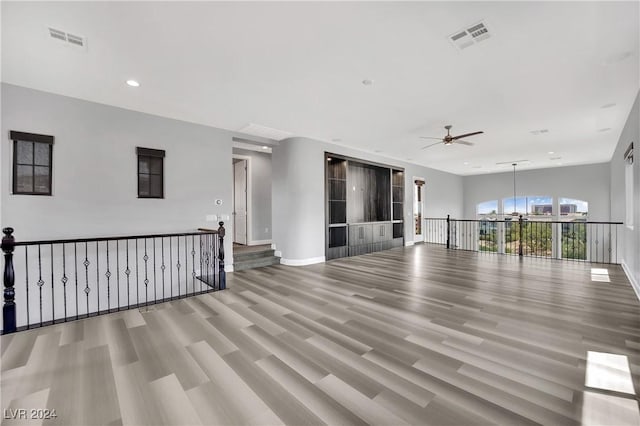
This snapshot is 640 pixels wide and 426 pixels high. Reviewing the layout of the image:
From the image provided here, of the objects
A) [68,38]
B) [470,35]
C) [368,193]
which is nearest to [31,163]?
[68,38]

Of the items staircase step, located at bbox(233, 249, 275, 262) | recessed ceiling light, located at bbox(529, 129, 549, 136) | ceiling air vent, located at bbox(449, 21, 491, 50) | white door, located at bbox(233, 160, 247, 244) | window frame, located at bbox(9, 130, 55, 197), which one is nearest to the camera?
ceiling air vent, located at bbox(449, 21, 491, 50)

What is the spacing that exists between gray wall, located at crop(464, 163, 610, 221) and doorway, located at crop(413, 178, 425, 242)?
4.42 metres

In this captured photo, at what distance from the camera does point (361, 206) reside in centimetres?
840

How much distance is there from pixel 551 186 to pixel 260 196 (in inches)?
467

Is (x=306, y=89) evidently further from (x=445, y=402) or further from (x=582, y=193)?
(x=582, y=193)

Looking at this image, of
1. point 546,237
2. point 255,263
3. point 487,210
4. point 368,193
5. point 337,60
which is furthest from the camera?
point 487,210

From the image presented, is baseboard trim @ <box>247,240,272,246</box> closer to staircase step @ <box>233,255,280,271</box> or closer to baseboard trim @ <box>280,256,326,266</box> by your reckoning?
staircase step @ <box>233,255,280,271</box>

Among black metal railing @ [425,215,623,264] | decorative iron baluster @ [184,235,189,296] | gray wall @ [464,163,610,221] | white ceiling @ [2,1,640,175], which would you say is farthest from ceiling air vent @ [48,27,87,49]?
gray wall @ [464,163,610,221]

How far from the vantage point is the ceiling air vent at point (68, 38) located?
104 inches

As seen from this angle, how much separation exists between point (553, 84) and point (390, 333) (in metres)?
4.02

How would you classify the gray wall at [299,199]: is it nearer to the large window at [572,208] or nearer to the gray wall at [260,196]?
the gray wall at [260,196]

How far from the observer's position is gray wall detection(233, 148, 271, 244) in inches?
315

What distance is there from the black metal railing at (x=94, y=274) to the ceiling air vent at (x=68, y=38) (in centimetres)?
212

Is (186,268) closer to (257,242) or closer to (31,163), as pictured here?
(31,163)
